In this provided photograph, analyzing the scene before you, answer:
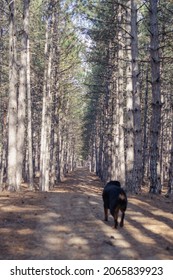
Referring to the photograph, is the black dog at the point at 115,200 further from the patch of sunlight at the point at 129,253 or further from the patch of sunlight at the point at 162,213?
the patch of sunlight at the point at 162,213

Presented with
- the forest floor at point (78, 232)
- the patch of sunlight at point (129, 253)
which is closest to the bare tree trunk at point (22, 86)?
the forest floor at point (78, 232)

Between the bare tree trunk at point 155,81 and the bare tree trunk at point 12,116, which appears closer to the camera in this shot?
the bare tree trunk at point 155,81

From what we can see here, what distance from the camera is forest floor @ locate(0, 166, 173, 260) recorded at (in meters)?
7.30

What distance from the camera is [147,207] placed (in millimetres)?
13039

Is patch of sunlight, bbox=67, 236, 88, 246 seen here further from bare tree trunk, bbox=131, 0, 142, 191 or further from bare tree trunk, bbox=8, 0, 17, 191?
bare tree trunk, bbox=131, 0, 142, 191

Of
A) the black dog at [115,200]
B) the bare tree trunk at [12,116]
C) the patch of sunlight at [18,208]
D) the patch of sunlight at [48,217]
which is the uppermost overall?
the bare tree trunk at [12,116]

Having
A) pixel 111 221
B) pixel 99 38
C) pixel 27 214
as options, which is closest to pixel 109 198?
pixel 111 221

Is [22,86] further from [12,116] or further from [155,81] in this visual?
[155,81]

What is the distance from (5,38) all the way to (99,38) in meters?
8.51

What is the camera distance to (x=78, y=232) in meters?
8.90

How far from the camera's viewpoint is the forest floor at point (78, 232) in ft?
24.0

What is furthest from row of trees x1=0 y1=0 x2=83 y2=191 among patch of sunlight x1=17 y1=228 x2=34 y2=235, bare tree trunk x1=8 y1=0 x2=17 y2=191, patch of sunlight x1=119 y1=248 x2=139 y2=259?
patch of sunlight x1=119 y1=248 x2=139 y2=259
